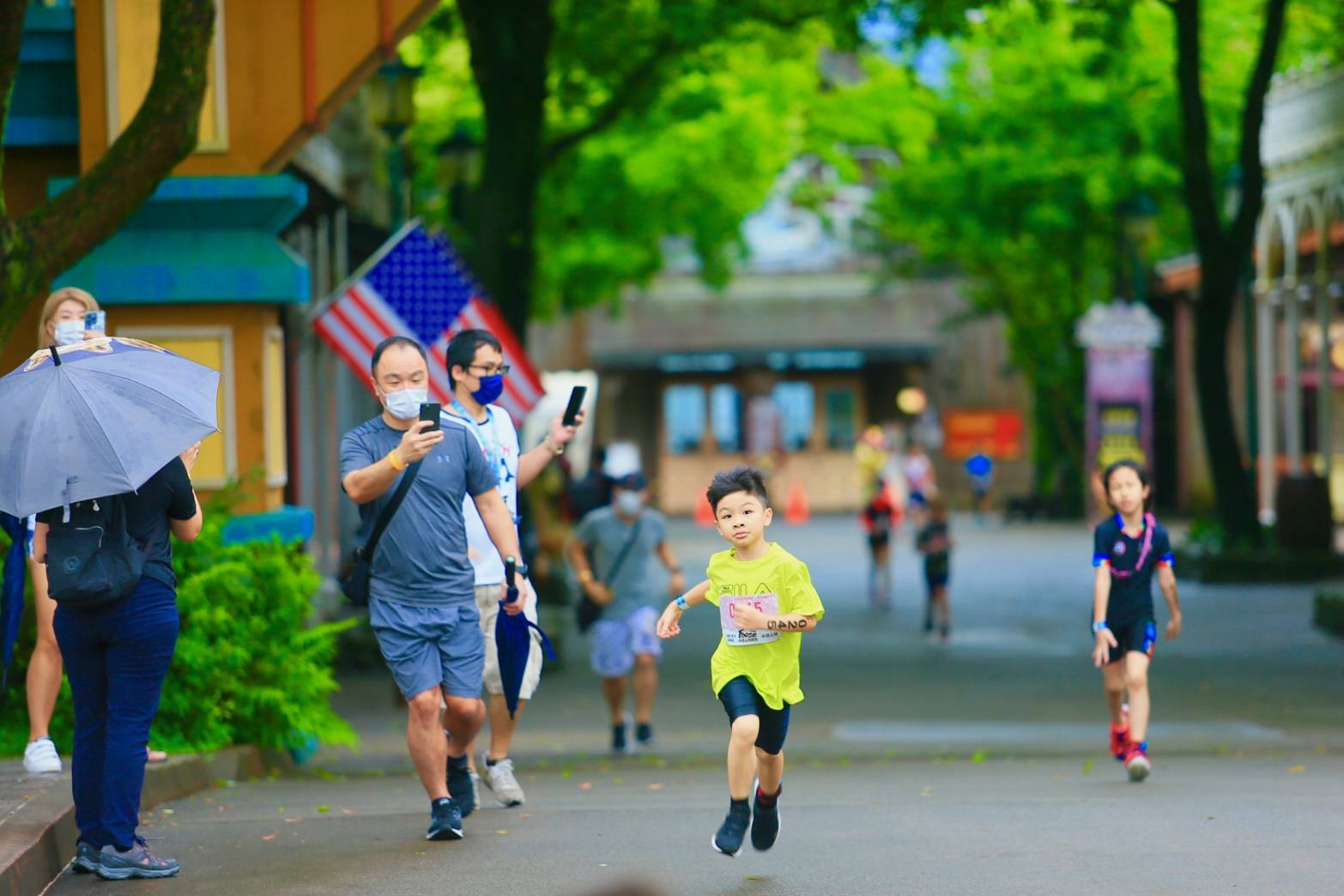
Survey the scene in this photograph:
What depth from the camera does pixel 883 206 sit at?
1547 inches

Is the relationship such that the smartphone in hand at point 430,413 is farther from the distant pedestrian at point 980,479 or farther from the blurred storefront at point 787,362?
the blurred storefront at point 787,362

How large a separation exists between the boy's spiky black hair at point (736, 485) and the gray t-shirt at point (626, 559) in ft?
15.8

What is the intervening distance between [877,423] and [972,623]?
101 ft

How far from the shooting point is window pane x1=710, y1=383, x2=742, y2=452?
1987 inches

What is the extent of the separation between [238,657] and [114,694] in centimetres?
307

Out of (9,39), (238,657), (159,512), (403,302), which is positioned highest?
(9,39)

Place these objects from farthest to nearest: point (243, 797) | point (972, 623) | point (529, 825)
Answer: point (972, 623), point (243, 797), point (529, 825)

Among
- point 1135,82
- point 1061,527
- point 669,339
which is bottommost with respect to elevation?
point 1061,527

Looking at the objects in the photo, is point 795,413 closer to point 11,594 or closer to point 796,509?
point 796,509

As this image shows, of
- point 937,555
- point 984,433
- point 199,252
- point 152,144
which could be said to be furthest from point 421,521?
point 984,433

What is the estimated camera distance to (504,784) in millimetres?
8773

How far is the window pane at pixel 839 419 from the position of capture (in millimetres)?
50438

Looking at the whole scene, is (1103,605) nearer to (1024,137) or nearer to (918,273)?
(1024,137)

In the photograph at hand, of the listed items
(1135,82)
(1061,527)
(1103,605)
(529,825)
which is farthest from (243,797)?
(1061,527)
